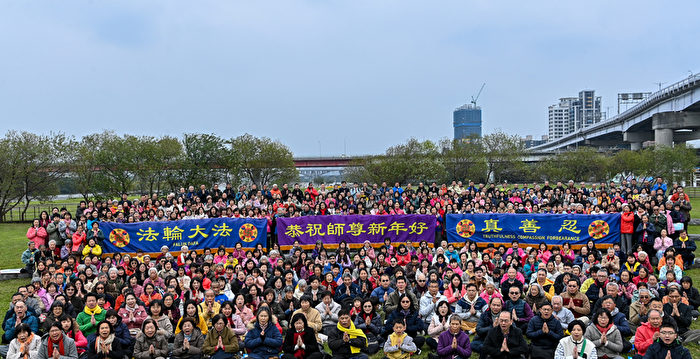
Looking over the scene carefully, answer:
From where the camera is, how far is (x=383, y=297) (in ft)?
34.2

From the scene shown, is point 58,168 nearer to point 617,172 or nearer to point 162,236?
point 162,236

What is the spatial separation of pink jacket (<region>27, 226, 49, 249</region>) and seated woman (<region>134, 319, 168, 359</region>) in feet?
24.8

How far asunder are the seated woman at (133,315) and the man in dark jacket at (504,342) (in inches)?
247

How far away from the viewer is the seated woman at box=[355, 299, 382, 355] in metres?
9.43

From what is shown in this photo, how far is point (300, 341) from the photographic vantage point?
28.2ft

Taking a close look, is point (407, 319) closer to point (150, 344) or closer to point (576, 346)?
point (576, 346)

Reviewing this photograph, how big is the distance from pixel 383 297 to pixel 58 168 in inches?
1163

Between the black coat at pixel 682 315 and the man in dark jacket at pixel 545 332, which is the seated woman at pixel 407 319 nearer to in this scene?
the man in dark jacket at pixel 545 332

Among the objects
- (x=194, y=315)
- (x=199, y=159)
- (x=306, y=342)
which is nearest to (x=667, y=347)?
(x=306, y=342)

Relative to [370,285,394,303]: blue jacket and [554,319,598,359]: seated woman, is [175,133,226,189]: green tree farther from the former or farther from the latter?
[554,319,598,359]: seated woman

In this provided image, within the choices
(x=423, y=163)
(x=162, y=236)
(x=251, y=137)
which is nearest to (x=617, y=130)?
(x=423, y=163)

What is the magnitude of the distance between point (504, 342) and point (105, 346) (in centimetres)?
666

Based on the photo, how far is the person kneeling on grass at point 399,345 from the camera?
8.59 metres

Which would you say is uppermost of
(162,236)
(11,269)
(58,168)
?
(58,168)
